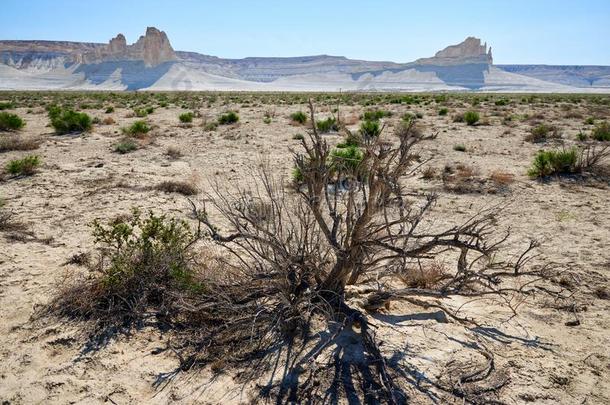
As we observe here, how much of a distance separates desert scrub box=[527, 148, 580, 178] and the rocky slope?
98295 millimetres

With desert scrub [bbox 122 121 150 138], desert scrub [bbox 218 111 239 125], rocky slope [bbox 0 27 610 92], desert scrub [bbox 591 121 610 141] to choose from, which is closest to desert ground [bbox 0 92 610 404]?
desert scrub [bbox 122 121 150 138]

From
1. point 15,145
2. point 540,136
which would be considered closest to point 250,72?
point 540,136

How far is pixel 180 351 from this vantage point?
2930 millimetres

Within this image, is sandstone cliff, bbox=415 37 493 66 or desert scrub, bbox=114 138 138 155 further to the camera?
sandstone cliff, bbox=415 37 493 66

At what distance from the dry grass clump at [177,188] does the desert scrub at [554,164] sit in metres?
5.73

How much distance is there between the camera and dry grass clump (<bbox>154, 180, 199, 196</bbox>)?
6.70 metres

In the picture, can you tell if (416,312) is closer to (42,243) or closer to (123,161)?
(42,243)

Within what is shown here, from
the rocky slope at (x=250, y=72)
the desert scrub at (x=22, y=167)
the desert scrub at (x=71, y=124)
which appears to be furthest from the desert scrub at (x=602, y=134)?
the rocky slope at (x=250, y=72)

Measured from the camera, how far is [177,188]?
6.76 metres

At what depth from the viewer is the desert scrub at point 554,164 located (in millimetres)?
7676

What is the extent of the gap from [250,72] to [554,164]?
16307 centimetres

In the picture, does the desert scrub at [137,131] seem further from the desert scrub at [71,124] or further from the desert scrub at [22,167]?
the desert scrub at [22,167]

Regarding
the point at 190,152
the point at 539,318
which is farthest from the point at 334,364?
the point at 190,152

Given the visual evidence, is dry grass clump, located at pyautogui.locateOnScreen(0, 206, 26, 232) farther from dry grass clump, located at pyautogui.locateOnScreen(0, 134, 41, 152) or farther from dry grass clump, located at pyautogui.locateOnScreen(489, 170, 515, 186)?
dry grass clump, located at pyautogui.locateOnScreen(489, 170, 515, 186)
